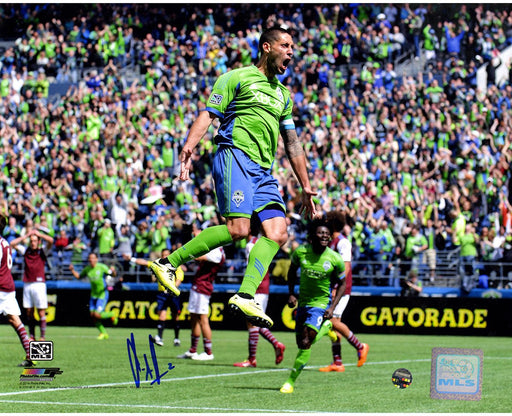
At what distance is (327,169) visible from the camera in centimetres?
2477

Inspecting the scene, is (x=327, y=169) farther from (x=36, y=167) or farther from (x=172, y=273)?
(x=172, y=273)

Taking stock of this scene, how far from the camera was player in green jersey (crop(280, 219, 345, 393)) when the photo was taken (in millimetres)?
11788

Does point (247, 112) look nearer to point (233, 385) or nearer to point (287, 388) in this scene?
point (287, 388)

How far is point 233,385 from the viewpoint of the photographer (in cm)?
1174

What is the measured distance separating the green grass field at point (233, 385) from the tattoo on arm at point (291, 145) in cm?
265

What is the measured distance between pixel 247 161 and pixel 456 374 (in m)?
3.66

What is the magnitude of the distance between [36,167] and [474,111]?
12.3 m

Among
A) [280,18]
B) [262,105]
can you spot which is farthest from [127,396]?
[280,18]

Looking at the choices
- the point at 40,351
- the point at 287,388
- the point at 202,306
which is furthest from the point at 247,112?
the point at 202,306

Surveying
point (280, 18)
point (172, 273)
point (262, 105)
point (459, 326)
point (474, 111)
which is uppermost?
point (280, 18)

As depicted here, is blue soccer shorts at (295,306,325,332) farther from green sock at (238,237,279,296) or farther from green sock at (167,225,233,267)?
green sock at (167,225,233,267)

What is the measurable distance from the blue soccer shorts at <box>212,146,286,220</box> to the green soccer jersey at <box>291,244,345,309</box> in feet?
15.6

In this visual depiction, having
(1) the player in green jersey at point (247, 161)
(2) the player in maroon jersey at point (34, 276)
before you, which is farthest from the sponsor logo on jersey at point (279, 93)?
(2) the player in maroon jersey at point (34, 276)

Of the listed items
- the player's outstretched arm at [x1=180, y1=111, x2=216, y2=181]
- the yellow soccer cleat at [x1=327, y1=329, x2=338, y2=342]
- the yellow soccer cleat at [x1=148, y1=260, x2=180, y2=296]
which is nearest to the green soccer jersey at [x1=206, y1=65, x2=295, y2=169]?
the player's outstretched arm at [x1=180, y1=111, x2=216, y2=181]
